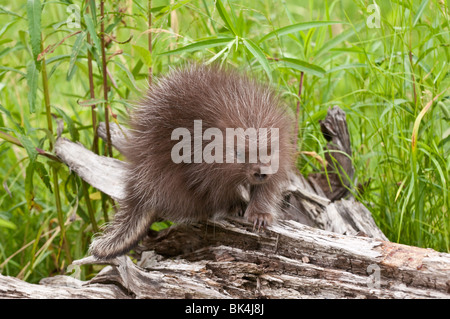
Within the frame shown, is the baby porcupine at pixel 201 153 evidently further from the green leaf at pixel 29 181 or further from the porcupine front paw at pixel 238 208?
the green leaf at pixel 29 181

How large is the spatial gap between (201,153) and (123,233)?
28.3 inches

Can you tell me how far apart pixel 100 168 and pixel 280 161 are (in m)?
1.28

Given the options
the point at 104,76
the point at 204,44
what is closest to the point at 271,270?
the point at 204,44

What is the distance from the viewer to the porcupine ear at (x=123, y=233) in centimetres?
286

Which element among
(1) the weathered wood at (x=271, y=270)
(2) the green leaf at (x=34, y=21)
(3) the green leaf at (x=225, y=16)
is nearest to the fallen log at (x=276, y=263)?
(1) the weathered wood at (x=271, y=270)

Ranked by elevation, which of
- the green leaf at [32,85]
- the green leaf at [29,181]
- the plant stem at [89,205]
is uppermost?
the green leaf at [32,85]

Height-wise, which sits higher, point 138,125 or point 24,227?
point 138,125

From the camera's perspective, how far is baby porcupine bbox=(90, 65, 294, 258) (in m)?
2.51

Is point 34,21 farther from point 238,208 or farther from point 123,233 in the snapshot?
point 238,208

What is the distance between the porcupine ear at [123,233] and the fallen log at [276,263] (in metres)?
0.07

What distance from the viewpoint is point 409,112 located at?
3.08 metres

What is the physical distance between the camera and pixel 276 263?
258 centimetres
